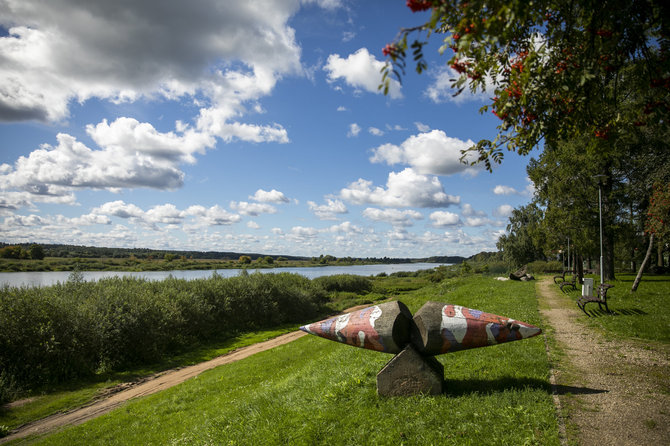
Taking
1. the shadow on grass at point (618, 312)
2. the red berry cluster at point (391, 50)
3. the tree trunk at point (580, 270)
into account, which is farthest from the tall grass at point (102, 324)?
the tree trunk at point (580, 270)

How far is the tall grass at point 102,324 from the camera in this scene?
1658 centimetres

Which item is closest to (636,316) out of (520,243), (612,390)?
(612,390)

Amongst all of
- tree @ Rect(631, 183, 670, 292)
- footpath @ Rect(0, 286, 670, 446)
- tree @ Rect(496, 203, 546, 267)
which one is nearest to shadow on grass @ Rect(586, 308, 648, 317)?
footpath @ Rect(0, 286, 670, 446)

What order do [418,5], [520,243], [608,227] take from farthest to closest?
[520,243]
[608,227]
[418,5]

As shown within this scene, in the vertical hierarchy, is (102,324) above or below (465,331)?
below

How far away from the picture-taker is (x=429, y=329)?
21.0ft

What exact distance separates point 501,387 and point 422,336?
1863 millimetres

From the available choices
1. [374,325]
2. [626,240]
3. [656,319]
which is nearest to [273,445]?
[374,325]

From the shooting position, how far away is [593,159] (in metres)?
23.0

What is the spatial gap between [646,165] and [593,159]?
399 centimetres

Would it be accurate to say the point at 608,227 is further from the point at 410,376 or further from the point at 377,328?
the point at 377,328

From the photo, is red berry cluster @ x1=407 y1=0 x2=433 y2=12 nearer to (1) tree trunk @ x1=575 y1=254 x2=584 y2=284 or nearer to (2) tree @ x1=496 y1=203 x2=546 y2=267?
(1) tree trunk @ x1=575 y1=254 x2=584 y2=284

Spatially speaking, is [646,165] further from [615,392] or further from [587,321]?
[615,392]

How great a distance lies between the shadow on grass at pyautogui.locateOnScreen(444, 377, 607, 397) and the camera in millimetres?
6523
